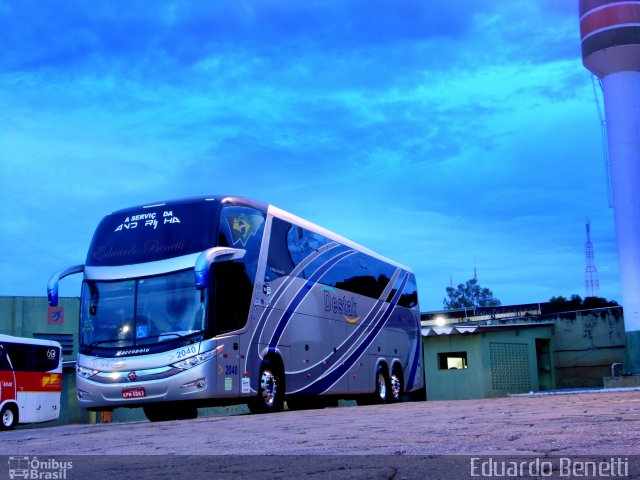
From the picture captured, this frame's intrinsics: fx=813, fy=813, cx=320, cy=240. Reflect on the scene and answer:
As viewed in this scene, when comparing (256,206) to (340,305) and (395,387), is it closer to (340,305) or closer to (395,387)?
(340,305)

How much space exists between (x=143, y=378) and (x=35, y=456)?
6.18 metres

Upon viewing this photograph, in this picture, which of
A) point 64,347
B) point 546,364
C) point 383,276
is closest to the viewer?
point 383,276

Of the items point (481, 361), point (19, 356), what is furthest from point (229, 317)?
point (481, 361)

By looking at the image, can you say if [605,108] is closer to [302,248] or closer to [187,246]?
[302,248]

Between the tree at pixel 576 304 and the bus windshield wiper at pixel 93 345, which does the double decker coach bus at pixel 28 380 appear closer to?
the bus windshield wiper at pixel 93 345

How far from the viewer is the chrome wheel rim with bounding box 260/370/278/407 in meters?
15.2

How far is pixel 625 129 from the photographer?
34.9m

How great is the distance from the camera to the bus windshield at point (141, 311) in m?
13.8

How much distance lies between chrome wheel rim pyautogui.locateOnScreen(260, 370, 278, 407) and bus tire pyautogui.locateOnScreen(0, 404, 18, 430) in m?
11.1

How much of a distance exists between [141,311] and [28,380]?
12189mm

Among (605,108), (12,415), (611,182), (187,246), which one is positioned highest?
(605,108)

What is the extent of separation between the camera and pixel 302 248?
17.0 metres

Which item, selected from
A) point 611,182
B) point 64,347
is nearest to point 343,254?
point 611,182

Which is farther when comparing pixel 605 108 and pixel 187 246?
pixel 605 108
